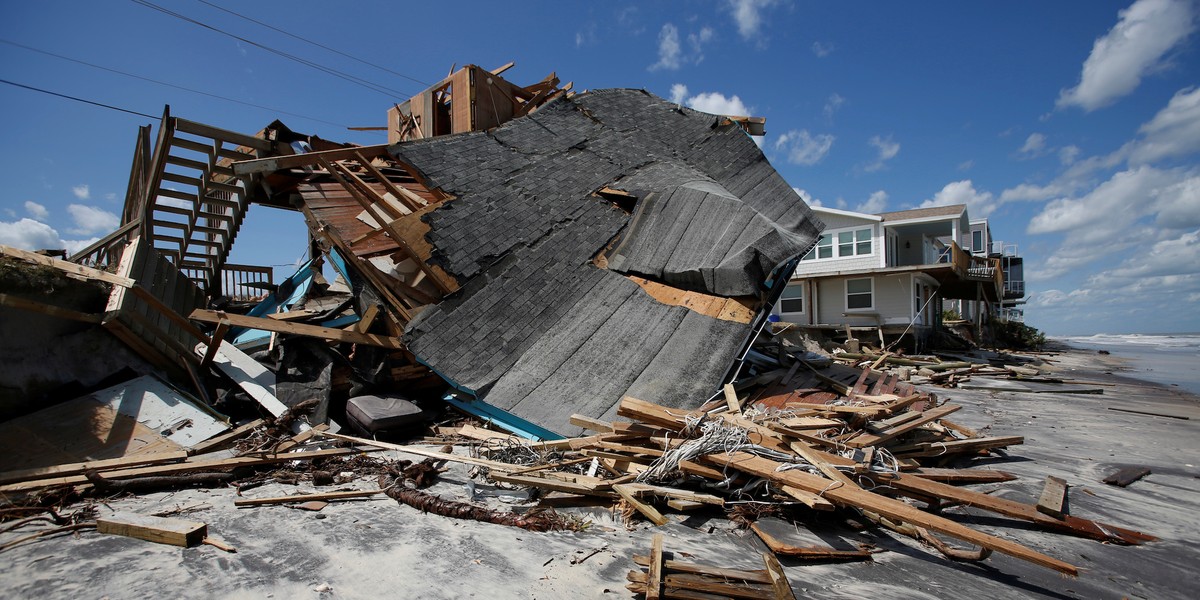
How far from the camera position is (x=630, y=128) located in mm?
14023

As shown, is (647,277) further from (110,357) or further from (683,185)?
(110,357)

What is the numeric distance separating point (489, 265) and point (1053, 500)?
24.2ft

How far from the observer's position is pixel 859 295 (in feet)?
82.0

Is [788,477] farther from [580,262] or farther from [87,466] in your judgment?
[87,466]

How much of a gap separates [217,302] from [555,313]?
9.02 m

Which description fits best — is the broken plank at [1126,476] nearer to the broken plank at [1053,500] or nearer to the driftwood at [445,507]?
the broken plank at [1053,500]

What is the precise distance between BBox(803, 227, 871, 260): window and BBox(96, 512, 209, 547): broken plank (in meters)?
24.8

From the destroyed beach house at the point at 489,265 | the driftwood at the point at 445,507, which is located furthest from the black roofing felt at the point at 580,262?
the driftwood at the point at 445,507

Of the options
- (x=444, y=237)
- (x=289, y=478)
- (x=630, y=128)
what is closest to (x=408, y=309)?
(x=444, y=237)

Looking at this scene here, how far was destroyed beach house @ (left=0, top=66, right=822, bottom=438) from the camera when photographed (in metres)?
7.47

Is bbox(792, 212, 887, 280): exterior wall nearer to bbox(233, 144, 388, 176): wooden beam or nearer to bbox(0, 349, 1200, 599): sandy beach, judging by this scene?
bbox(233, 144, 388, 176): wooden beam

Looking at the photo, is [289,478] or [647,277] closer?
[289,478]

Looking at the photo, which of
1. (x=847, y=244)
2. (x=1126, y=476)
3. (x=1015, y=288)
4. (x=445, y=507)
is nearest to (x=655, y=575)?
(x=445, y=507)

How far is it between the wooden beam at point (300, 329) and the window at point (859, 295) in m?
22.4
